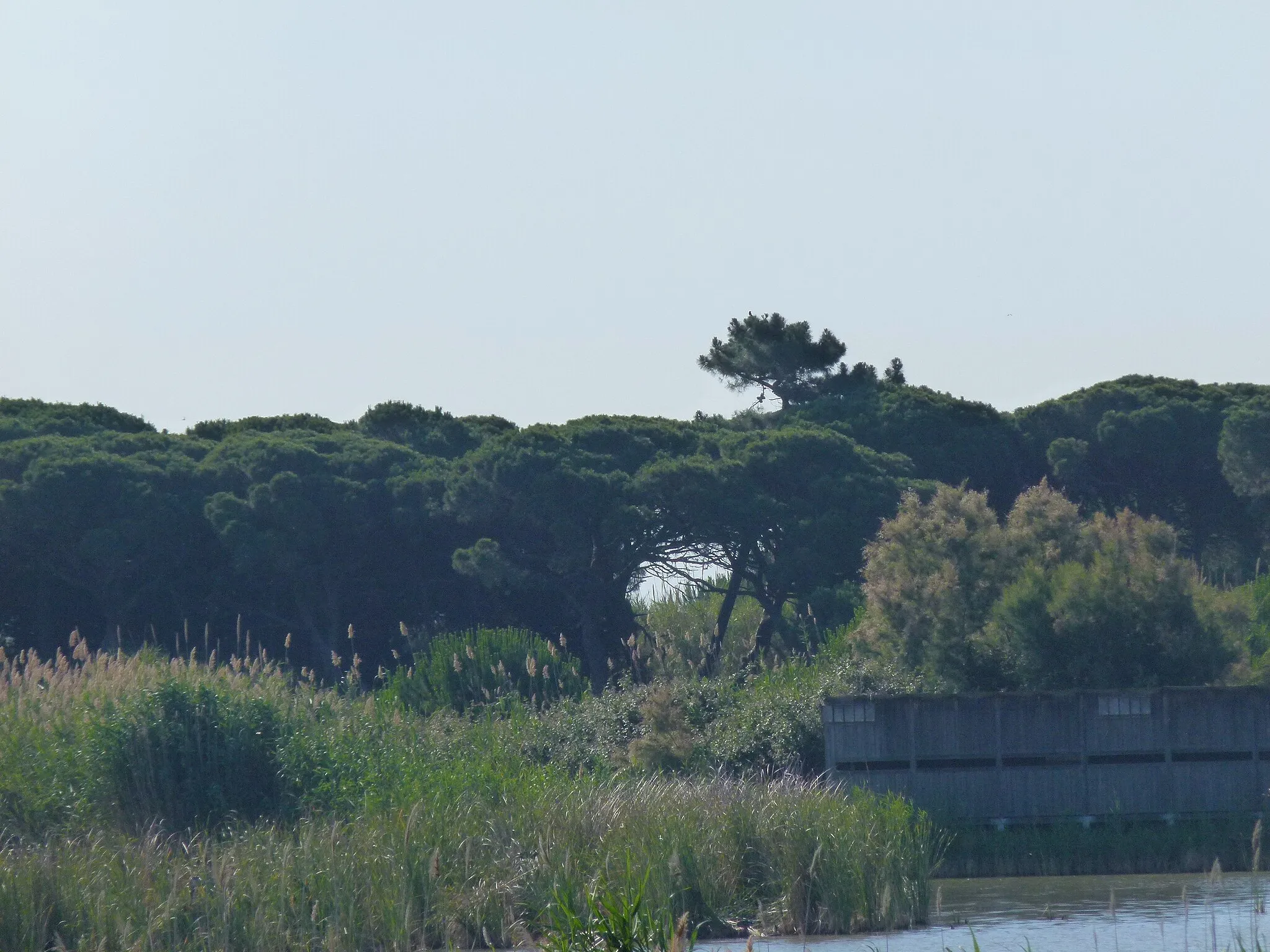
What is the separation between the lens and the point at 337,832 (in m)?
13.4

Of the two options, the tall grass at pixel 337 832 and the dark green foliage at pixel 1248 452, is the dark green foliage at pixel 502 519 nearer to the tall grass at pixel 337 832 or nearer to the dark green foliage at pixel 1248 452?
the dark green foliage at pixel 1248 452

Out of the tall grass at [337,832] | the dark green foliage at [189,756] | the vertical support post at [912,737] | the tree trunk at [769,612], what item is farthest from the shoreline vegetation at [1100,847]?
the tree trunk at [769,612]

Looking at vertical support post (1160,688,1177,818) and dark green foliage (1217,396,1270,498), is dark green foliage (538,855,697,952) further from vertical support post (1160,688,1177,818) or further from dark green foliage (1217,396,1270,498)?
dark green foliage (1217,396,1270,498)

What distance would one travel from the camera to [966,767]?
21.9 meters

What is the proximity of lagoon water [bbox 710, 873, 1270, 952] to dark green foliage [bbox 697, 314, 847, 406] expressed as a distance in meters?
30.0

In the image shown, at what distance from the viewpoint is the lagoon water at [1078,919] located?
13.2m

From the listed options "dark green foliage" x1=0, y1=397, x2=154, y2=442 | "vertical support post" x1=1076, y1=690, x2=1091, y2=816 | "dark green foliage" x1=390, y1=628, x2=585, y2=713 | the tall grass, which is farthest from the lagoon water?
"dark green foliage" x1=0, y1=397, x2=154, y2=442

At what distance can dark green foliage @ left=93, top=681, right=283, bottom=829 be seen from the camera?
16406 millimetres

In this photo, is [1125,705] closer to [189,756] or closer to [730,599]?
[189,756]

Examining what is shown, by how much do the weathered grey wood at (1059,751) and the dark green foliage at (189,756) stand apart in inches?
312

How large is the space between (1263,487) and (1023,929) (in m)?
26.7

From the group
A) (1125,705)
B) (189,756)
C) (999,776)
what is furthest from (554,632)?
(189,756)

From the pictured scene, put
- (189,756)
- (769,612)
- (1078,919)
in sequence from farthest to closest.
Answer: (769,612) < (189,756) < (1078,919)

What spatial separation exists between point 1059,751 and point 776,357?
27830 mm
